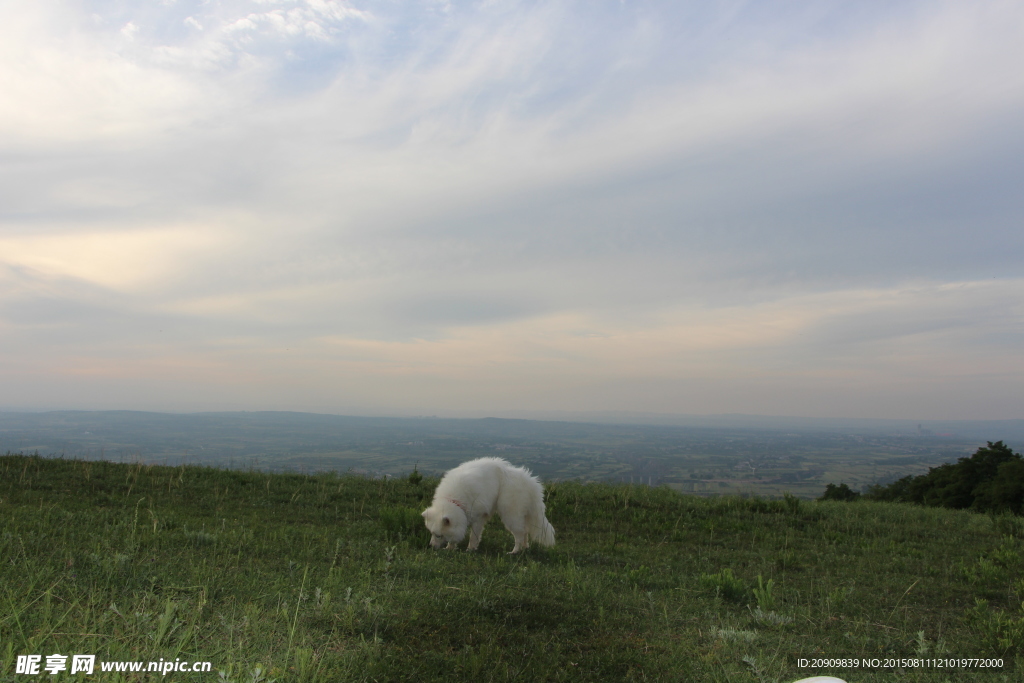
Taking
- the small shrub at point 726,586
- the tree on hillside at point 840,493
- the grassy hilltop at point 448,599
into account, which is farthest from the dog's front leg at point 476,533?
the tree on hillside at point 840,493

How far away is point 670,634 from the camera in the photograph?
175 inches

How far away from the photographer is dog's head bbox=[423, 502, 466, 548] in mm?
8422

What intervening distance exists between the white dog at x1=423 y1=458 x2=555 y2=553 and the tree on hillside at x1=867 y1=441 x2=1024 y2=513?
1710cm

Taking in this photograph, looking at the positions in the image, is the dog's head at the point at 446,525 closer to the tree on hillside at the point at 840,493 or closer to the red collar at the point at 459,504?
the red collar at the point at 459,504

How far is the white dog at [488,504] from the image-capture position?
8.59 meters

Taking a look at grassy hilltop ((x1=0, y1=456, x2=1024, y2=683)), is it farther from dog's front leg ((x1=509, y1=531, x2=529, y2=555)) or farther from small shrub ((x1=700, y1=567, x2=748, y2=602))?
dog's front leg ((x1=509, y1=531, x2=529, y2=555))

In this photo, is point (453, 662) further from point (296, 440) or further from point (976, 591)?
point (296, 440)

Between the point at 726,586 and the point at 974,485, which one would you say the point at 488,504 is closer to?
the point at 726,586

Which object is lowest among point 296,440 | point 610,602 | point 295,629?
point 296,440

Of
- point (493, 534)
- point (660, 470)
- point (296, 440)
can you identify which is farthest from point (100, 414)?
point (493, 534)

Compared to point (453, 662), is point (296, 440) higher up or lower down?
lower down

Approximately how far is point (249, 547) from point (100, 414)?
120 meters

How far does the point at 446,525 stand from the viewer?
8469 millimetres

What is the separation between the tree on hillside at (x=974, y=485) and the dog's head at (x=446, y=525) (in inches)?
724
